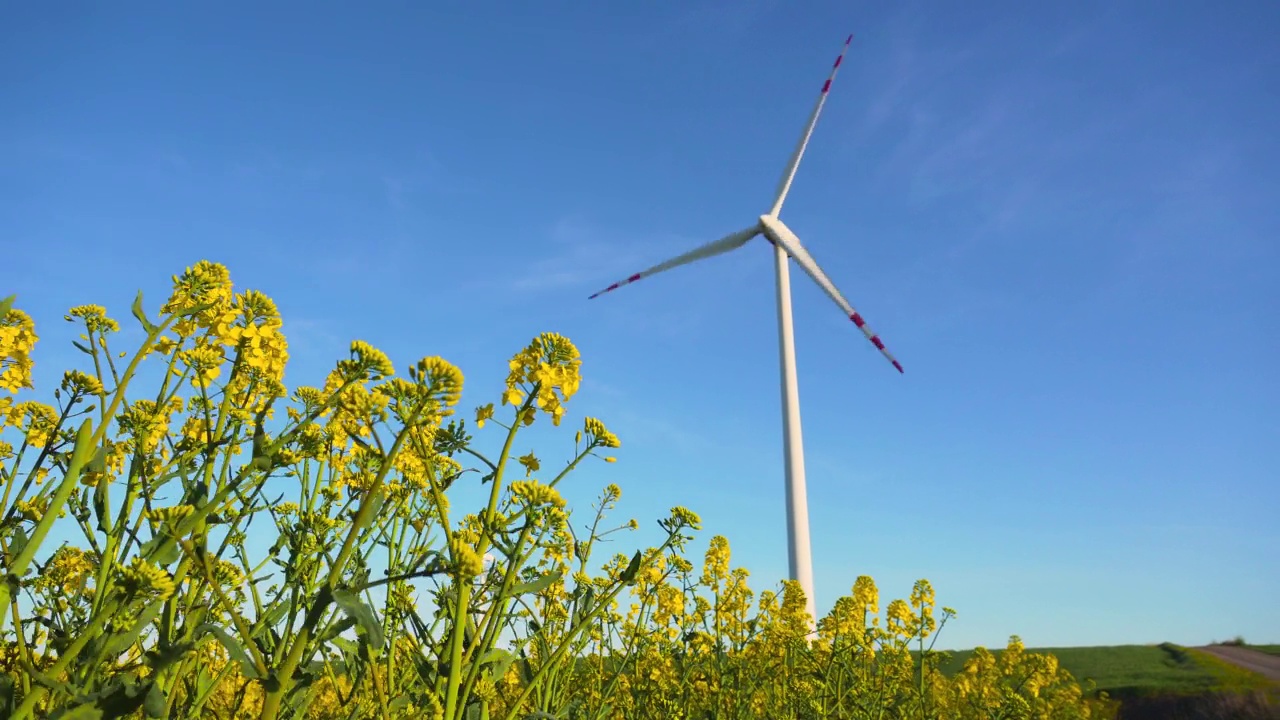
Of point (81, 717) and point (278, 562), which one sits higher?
point (278, 562)

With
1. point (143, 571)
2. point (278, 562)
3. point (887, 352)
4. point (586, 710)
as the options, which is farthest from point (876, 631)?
point (887, 352)

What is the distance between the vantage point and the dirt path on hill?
102 feet

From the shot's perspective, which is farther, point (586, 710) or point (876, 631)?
point (876, 631)

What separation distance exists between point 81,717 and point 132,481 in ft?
3.96

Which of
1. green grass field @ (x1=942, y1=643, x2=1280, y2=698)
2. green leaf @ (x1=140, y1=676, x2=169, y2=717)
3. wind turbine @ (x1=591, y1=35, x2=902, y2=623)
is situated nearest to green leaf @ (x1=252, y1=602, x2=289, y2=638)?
green leaf @ (x1=140, y1=676, x2=169, y2=717)

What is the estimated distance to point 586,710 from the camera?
639 centimetres

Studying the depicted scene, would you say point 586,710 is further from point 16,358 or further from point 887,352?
point 887,352

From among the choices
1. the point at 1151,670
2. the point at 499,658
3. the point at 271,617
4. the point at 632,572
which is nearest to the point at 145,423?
the point at 271,617

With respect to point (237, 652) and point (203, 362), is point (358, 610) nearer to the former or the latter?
point (237, 652)

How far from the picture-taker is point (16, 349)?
11.0 ft

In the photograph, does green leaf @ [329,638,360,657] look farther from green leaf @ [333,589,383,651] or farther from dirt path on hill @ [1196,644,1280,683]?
dirt path on hill @ [1196,644,1280,683]

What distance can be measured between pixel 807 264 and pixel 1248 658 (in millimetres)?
29789

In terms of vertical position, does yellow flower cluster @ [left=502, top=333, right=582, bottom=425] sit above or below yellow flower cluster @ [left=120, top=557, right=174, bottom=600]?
above

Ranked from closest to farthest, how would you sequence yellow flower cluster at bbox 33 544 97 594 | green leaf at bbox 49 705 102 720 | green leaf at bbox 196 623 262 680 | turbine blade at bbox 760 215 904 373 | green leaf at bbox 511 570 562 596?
green leaf at bbox 49 705 102 720 → green leaf at bbox 196 623 262 680 → green leaf at bbox 511 570 562 596 → yellow flower cluster at bbox 33 544 97 594 → turbine blade at bbox 760 215 904 373
